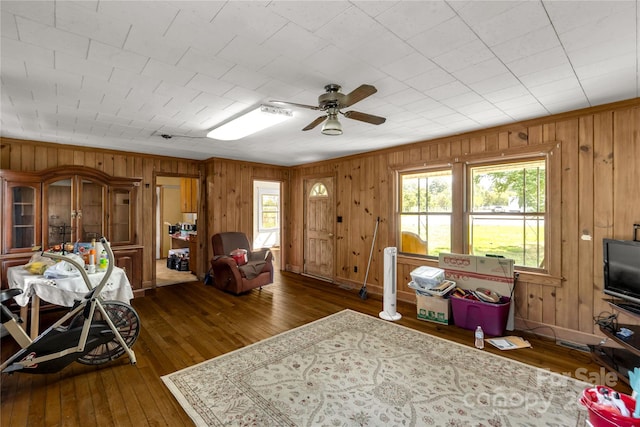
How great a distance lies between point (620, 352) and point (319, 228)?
14.6ft

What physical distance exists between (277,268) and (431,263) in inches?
154

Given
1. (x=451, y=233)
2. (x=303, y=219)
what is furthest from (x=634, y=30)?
(x=303, y=219)

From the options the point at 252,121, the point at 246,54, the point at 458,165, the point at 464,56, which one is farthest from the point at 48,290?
the point at 458,165

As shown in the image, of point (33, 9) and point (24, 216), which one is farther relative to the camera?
point (24, 216)

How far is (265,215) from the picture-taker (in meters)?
8.70

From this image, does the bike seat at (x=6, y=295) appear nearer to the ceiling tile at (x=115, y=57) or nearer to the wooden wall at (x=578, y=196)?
the ceiling tile at (x=115, y=57)

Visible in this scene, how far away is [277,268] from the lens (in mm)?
6969

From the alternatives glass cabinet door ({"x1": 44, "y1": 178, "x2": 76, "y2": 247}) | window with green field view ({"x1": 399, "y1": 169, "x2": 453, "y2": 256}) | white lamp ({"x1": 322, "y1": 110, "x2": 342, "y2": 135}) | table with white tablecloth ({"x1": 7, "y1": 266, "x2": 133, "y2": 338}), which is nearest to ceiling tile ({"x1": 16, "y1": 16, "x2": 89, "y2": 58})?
white lamp ({"x1": 322, "y1": 110, "x2": 342, "y2": 135})

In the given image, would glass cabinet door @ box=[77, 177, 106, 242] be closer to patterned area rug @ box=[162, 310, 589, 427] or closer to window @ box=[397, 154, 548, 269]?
patterned area rug @ box=[162, 310, 589, 427]

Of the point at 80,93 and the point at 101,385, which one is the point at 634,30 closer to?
the point at 80,93

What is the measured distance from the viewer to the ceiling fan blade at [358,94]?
6.26ft

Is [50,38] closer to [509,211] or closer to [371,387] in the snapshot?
[371,387]

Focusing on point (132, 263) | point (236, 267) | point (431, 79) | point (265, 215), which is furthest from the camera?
point (265, 215)

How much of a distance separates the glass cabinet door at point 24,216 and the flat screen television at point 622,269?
6.53 m
